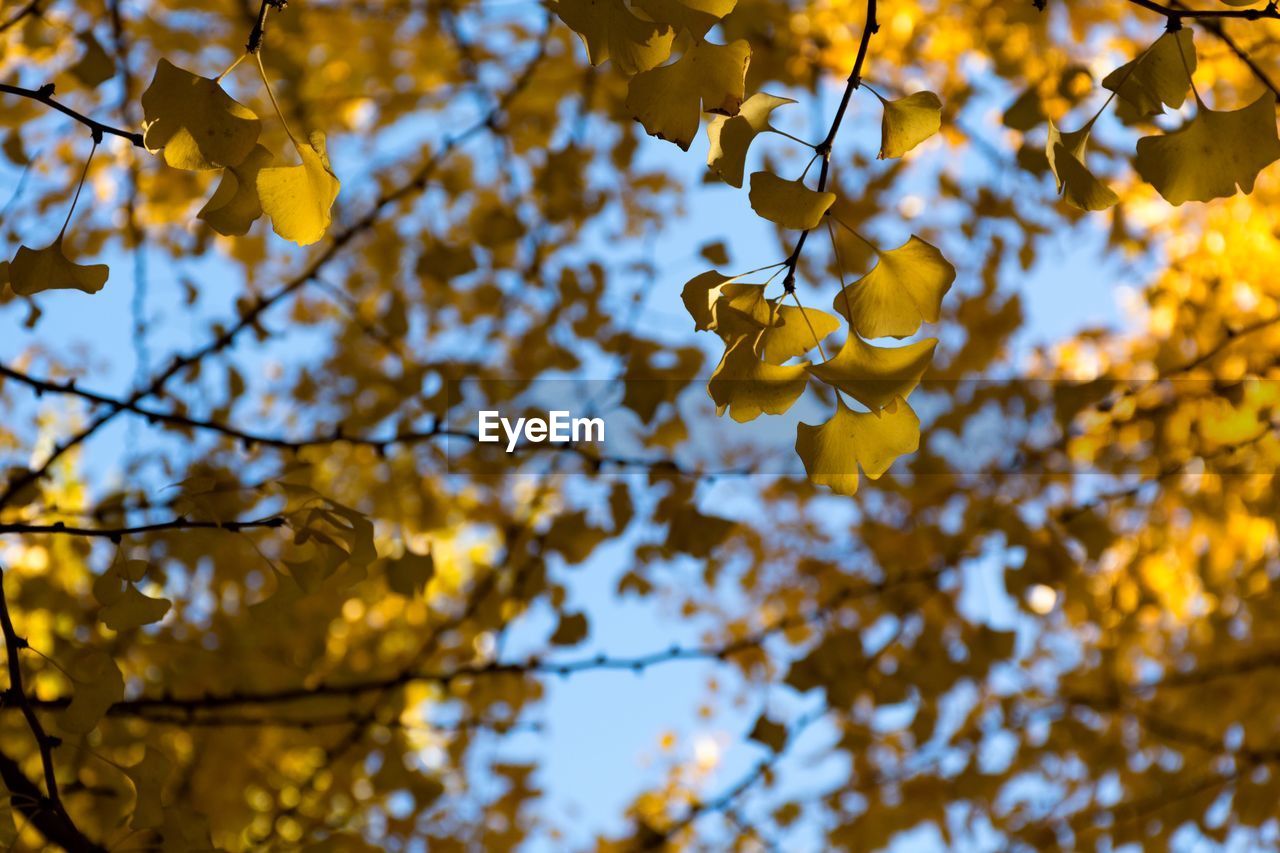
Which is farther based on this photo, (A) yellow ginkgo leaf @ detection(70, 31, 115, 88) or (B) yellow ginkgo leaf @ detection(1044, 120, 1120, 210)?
(A) yellow ginkgo leaf @ detection(70, 31, 115, 88)

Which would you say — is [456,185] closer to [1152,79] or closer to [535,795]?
[535,795]

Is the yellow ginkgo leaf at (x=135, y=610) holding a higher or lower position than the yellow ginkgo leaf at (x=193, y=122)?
lower

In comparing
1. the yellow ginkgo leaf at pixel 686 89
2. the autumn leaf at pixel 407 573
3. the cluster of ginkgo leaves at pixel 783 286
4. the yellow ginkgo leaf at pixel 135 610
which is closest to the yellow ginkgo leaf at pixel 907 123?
the cluster of ginkgo leaves at pixel 783 286

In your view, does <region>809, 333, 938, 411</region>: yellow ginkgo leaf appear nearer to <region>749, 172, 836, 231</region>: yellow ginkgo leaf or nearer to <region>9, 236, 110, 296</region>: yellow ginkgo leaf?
<region>749, 172, 836, 231</region>: yellow ginkgo leaf

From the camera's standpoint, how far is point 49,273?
797mm

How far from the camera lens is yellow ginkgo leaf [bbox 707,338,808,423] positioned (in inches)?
28.8

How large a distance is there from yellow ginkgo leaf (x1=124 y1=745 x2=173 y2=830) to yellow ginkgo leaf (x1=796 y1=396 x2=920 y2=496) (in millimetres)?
605

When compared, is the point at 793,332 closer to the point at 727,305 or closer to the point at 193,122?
the point at 727,305

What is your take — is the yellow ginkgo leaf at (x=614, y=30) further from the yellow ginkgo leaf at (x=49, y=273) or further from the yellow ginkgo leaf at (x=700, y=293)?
the yellow ginkgo leaf at (x=49, y=273)

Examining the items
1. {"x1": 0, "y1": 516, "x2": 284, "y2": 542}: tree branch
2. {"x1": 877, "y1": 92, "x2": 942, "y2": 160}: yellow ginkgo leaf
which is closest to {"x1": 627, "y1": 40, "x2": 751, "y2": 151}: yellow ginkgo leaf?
{"x1": 877, "y1": 92, "x2": 942, "y2": 160}: yellow ginkgo leaf

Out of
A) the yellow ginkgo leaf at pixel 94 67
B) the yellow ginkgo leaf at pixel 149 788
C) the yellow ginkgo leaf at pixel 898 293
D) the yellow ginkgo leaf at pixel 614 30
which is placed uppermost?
the yellow ginkgo leaf at pixel 94 67

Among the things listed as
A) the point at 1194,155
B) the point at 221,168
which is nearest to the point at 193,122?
the point at 221,168

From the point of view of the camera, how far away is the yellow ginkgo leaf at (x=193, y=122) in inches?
27.5

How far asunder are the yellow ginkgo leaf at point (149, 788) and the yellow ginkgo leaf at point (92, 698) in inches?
2.0
